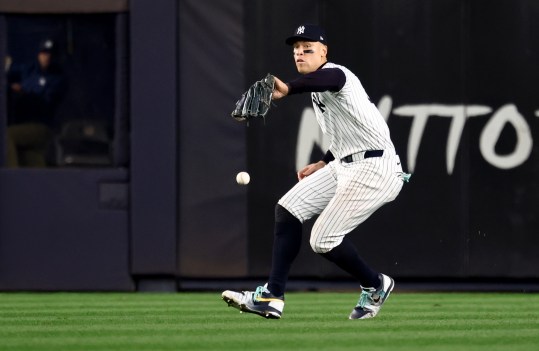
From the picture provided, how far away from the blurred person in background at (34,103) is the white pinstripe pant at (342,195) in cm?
417

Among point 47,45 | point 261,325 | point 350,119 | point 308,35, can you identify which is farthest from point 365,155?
point 47,45

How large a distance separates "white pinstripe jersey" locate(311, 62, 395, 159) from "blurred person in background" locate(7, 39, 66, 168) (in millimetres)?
4193

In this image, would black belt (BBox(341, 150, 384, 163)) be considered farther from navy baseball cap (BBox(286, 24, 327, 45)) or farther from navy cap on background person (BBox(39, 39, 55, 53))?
navy cap on background person (BBox(39, 39, 55, 53))

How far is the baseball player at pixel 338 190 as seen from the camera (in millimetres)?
7848

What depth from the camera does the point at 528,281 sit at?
38.3ft

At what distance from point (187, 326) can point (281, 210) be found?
0.98 metres

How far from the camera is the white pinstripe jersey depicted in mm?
7809

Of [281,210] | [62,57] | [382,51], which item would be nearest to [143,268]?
[62,57]

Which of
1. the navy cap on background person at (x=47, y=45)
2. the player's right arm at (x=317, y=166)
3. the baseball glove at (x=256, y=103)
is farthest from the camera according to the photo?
the navy cap on background person at (x=47, y=45)

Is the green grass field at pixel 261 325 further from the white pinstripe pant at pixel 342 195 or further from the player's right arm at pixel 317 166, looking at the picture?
the player's right arm at pixel 317 166

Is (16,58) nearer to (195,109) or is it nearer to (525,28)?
(195,109)

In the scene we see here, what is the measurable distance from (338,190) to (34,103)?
451 cm

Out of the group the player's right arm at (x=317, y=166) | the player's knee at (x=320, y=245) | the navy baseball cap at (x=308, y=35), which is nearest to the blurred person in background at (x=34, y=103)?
the player's right arm at (x=317, y=166)

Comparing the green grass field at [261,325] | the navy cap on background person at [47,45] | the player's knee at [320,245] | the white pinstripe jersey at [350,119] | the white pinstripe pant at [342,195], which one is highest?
the navy cap on background person at [47,45]
